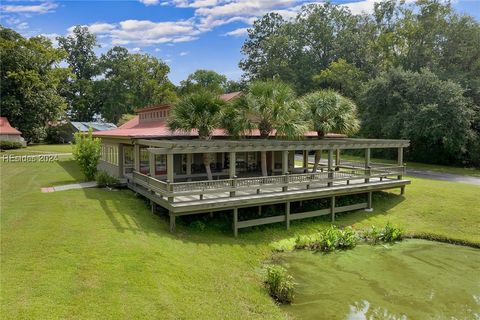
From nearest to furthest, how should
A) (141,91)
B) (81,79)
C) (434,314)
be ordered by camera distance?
(434,314)
(141,91)
(81,79)

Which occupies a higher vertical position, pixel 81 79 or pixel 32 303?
pixel 81 79

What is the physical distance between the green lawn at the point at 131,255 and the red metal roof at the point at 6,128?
98.8ft

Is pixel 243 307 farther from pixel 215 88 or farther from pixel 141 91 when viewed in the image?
pixel 141 91

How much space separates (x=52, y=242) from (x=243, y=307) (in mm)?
6452

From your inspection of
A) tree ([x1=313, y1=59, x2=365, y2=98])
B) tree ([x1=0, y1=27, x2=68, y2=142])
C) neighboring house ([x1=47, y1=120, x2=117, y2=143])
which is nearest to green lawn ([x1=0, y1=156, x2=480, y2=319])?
tree ([x1=313, y1=59, x2=365, y2=98])

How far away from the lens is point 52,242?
460 inches

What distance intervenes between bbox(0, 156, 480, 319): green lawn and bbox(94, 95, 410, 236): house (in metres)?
1.04

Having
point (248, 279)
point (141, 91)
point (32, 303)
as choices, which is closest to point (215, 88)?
point (248, 279)

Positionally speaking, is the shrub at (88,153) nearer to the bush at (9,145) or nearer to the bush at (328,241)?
the bush at (328,241)

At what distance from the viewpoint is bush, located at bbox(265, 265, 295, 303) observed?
1094cm

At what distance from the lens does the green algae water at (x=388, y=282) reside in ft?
34.8

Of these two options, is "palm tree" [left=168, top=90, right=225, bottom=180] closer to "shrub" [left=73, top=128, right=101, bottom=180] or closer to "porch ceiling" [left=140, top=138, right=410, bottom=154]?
"porch ceiling" [left=140, top=138, right=410, bottom=154]

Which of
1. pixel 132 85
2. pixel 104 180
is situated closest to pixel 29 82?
pixel 132 85

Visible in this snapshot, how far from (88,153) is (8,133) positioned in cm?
3131
